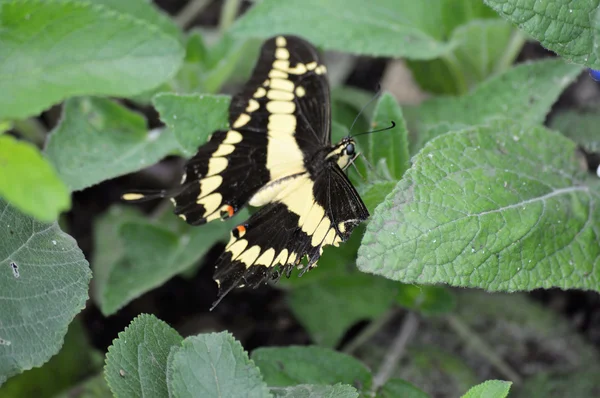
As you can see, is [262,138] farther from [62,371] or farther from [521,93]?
[62,371]

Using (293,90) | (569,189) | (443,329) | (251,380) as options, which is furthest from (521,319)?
(251,380)

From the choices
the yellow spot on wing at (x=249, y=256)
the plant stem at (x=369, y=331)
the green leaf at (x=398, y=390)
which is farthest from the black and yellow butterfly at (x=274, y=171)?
the plant stem at (x=369, y=331)

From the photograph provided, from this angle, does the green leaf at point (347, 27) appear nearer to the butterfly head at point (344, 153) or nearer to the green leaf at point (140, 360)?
the butterfly head at point (344, 153)

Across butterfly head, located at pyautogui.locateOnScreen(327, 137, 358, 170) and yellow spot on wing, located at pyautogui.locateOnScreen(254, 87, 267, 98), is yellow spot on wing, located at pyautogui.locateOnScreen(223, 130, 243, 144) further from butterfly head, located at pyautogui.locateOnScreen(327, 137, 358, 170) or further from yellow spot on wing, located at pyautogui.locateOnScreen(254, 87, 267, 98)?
butterfly head, located at pyautogui.locateOnScreen(327, 137, 358, 170)

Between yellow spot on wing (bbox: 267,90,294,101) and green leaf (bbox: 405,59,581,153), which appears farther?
green leaf (bbox: 405,59,581,153)

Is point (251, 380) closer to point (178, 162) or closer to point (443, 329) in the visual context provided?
point (443, 329)

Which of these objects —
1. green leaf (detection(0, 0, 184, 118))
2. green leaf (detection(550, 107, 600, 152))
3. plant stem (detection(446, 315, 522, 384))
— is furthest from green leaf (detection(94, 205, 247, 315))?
green leaf (detection(550, 107, 600, 152))
